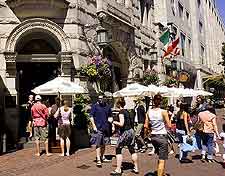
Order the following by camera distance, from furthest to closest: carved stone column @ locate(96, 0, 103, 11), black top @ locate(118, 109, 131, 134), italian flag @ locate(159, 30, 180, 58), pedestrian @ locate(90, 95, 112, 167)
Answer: italian flag @ locate(159, 30, 180, 58) → carved stone column @ locate(96, 0, 103, 11) → pedestrian @ locate(90, 95, 112, 167) → black top @ locate(118, 109, 131, 134)

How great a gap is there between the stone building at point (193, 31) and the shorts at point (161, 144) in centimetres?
1740

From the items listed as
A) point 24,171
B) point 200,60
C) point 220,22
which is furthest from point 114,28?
point 220,22

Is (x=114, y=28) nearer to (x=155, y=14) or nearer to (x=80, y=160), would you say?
(x=155, y=14)

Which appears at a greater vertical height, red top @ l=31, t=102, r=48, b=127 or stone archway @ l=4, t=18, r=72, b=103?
stone archway @ l=4, t=18, r=72, b=103

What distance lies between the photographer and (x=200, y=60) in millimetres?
35938

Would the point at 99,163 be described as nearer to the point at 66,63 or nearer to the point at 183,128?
the point at 183,128

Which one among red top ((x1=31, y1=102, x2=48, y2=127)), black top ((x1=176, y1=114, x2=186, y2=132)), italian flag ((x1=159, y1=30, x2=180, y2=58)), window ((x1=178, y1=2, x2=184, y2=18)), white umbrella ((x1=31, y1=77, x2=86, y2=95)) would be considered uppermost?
window ((x1=178, y1=2, x2=184, y2=18))

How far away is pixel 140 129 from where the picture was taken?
1195 centimetres

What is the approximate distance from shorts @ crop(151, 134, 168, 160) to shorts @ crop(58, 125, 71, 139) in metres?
4.02

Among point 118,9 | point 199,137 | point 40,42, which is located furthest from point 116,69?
point 199,137

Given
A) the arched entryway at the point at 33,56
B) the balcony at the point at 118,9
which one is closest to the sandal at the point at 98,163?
the arched entryway at the point at 33,56

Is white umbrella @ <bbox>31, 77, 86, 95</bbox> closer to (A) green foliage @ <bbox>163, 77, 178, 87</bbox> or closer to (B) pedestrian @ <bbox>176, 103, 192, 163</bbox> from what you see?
(B) pedestrian @ <bbox>176, 103, 192, 163</bbox>

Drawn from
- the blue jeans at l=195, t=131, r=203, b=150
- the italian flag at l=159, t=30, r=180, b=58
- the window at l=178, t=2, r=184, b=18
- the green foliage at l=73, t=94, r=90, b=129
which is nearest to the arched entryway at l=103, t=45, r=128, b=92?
the italian flag at l=159, t=30, r=180, b=58

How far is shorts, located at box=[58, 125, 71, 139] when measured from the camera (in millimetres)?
11337
